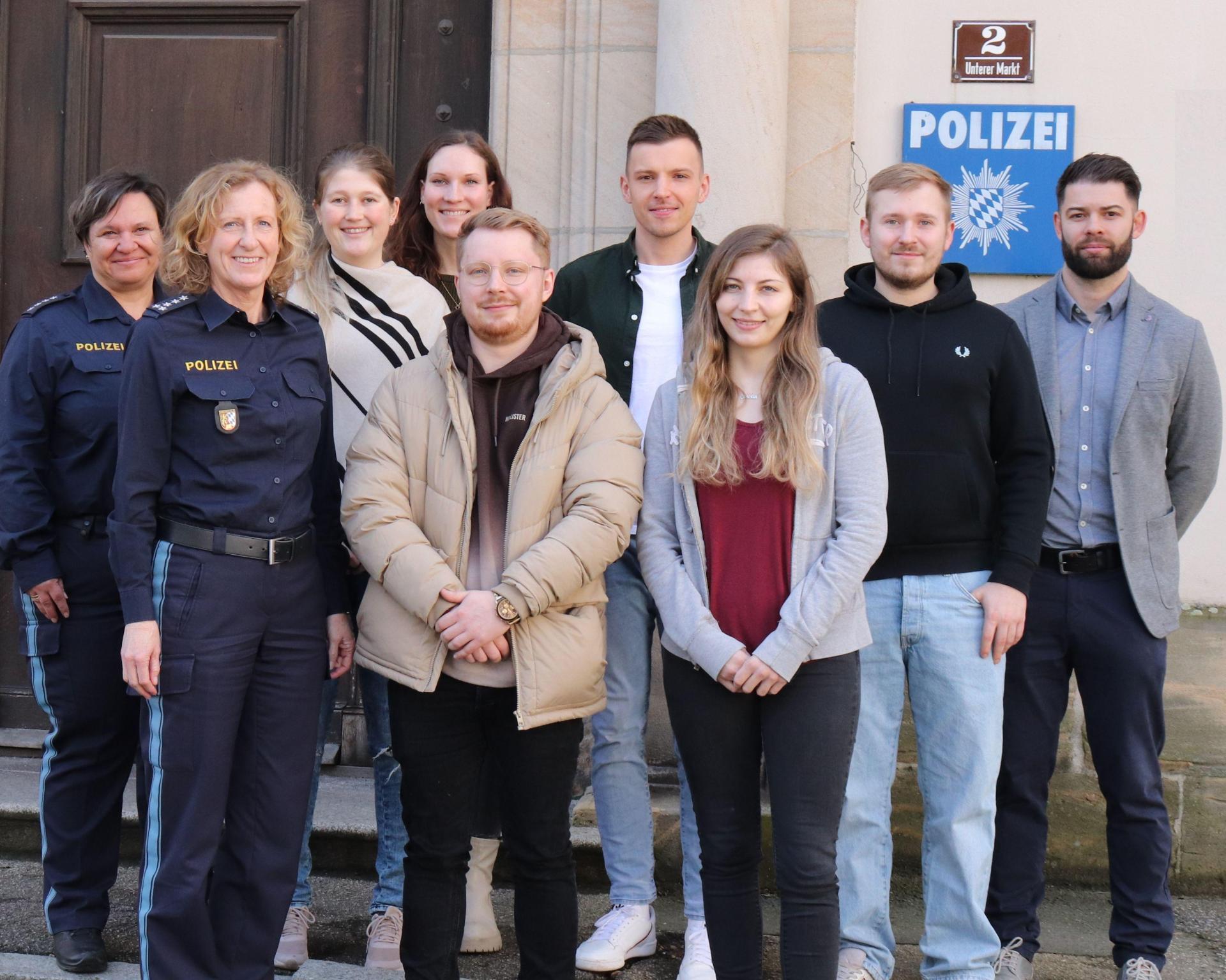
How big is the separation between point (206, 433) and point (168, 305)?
→ 309 millimetres

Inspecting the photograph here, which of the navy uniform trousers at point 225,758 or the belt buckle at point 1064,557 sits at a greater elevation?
the belt buckle at point 1064,557

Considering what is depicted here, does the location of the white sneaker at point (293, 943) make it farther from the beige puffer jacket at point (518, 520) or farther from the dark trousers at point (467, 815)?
the beige puffer jacket at point (518, 520)

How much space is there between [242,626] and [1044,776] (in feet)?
6.66

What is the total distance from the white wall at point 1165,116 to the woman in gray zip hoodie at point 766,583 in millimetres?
1843

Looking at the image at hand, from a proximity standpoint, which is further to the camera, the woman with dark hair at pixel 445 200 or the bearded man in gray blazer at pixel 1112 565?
the woman with dark hair at pixel 445 200

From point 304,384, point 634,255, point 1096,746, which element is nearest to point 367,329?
point 304,384

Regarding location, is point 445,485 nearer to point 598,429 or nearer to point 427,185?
point 598,429

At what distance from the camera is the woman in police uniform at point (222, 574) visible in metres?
2.89

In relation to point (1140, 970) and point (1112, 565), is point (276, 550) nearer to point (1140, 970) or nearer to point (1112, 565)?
point (1112, 565)

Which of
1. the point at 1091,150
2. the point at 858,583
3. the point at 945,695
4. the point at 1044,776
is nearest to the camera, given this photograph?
the point at 858,583

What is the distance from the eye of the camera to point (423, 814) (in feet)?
9.53

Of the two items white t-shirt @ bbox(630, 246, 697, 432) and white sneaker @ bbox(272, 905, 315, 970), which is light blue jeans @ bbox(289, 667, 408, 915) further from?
white t-shirt @ bbox(630, 246, 697, 432)

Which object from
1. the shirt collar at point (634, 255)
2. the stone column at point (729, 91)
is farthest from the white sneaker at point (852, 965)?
the stone column at point (729, 91)

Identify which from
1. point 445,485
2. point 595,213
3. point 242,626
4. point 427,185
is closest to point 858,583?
point 445,485
